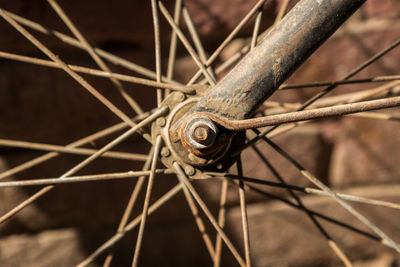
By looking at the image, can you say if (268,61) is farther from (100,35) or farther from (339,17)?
(100,35)

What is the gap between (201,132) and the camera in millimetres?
649

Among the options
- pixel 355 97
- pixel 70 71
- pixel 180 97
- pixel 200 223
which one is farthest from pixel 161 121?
pixel 355 97

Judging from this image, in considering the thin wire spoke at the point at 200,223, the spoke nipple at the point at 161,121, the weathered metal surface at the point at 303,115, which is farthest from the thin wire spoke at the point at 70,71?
the thin wire spoke at the point at 200,223

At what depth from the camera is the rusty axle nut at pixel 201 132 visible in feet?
2.13

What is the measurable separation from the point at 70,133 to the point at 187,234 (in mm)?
452

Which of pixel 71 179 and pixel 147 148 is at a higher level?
pixel 147 148

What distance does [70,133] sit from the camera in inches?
42.3

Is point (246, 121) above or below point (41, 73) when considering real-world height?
below

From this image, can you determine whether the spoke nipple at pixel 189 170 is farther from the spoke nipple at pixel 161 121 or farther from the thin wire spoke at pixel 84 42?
the thin wire spoke at pixel 84 42

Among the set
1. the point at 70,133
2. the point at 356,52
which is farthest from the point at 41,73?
the point at 356,52

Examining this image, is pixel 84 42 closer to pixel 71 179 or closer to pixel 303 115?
pixel 71 179

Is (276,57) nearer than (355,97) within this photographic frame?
Yes

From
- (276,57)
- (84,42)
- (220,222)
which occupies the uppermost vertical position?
(84,42)

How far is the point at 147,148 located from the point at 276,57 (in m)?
0.55
